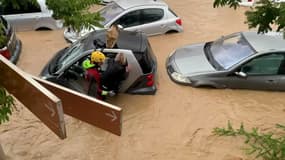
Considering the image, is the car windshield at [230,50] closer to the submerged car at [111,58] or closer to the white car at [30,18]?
the submerged car at [111,58]

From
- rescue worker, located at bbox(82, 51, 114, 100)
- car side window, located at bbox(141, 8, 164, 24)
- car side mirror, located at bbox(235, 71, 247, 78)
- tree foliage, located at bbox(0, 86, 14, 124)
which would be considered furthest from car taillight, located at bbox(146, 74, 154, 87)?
tree foliage, located at bbox(0, 86, 14, 124)

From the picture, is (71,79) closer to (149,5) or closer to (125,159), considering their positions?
(125,159)

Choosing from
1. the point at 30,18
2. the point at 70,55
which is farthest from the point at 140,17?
the point at 70,55

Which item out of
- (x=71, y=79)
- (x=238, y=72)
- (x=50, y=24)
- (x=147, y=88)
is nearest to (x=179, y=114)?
(x=147, y=88)

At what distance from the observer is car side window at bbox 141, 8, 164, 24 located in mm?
12398

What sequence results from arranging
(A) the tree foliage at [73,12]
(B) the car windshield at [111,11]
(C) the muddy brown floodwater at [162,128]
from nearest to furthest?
(A) the tree foliage at [73,12]
(C) the muddy brown floodwater at [162,128]
(B) the car windshield at [111,11]

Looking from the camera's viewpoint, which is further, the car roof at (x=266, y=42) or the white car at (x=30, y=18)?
the white car at (x=30, y=18)

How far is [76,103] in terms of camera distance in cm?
482

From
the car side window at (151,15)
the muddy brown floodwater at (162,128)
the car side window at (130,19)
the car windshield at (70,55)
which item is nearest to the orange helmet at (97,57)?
the car windshield at (70,55)

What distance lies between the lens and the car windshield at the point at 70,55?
29.4 ft

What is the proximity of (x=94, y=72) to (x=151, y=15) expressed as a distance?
460 cm

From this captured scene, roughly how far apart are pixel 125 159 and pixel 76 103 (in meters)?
3.42

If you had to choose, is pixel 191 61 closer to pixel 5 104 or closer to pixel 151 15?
pixel 151 15

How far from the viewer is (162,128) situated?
28.3 ft
